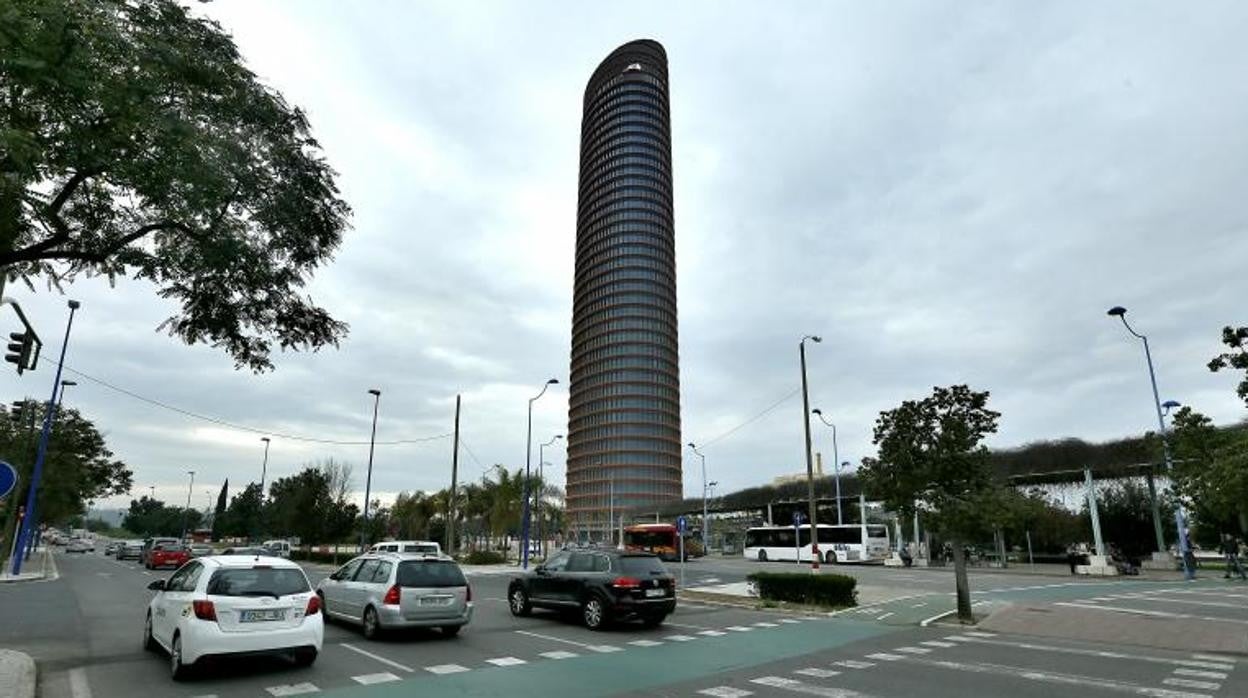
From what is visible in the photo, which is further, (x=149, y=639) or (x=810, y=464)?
(x=810, y=464)

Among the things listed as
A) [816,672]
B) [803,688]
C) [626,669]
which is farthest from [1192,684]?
[626,669]

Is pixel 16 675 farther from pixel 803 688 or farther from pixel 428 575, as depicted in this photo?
pixel 803 688

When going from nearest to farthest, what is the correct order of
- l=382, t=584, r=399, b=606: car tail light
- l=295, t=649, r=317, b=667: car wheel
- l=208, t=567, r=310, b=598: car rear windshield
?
l=208, t=567, r=310, b=598: car rear windshield < l=295, t=649, r=317, b=667: car wheel < l=382, t=584, r=399, b=606: car tail light

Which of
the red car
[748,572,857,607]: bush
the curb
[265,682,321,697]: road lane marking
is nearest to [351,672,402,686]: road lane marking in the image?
[265,682,321,697]: road lane marking

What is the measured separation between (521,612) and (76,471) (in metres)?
40.8

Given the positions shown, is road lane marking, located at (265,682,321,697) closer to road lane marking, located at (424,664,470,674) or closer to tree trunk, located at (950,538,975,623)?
road lane marking, located at (424,664,470,674)

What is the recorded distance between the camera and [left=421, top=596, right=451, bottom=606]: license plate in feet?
41.4

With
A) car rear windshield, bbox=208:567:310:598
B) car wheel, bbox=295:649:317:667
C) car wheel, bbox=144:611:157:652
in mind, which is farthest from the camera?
car wheel, bbox=144:611:157:652

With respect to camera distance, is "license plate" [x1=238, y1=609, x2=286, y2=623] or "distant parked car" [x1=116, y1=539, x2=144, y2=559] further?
"distant parked car" [x1=116, y1=539, x2=144, y2=559]

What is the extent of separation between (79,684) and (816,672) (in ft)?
31.8

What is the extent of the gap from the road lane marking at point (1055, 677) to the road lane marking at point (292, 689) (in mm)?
8832

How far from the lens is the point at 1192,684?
9.41m

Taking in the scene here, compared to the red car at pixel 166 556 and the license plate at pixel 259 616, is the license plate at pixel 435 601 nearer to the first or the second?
the license plate at pixel 259 616

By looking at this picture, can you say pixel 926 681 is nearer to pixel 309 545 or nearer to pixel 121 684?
pixel 121 684
